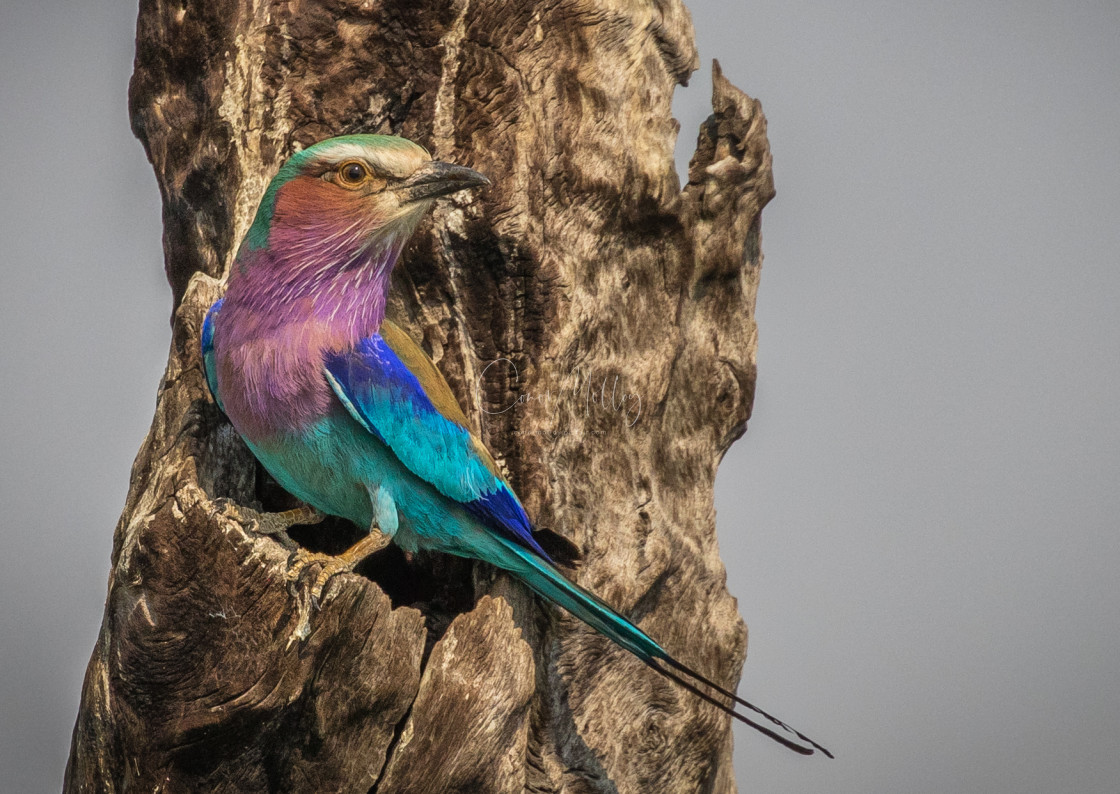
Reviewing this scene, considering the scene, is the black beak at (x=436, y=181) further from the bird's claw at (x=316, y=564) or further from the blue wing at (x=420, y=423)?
the bird's claw at (x=316, y=564)

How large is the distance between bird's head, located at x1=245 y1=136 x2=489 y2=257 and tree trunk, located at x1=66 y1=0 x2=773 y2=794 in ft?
1.18

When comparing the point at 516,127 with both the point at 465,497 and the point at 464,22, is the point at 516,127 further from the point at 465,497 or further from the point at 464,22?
the point at 465,497

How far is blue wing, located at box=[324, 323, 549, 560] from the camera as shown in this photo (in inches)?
99.0

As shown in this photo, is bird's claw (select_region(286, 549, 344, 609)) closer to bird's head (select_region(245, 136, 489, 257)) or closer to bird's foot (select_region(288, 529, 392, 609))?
bird's foot (select_region(288, 529, 392, 609))

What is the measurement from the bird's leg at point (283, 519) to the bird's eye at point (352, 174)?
0.76 metres

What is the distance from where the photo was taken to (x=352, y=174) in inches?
101

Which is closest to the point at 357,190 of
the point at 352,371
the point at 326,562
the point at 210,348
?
the point at 352,371

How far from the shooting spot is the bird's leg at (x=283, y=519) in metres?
2.66

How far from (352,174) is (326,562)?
837 millimetres

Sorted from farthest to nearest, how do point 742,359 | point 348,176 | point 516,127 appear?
point 742,359 → point 516,127 → point 348,176

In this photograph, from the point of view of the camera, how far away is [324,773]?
243 centimetres

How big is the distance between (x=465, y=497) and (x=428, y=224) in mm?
745

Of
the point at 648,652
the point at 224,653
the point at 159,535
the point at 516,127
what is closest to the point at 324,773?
the point at 224,653

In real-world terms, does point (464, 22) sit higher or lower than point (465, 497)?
higher
